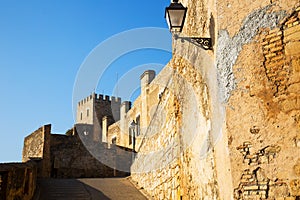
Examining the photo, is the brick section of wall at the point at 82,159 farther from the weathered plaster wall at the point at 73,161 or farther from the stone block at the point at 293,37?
the stone block at the point at 293,37

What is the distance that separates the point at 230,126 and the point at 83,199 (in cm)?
605

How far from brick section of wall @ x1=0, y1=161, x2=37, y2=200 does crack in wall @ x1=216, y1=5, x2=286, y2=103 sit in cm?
390

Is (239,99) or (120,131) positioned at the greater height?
(120,131)

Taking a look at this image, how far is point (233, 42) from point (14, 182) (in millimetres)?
4622

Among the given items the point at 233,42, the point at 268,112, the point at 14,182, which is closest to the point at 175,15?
the point at 233,42

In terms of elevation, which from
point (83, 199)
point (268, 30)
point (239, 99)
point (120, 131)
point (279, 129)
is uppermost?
point (120, 131)

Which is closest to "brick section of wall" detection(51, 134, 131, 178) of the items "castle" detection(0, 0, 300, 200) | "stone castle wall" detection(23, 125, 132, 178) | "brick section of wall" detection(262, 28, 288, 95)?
"stone castle wall" detection(23, 125, 132, 178)

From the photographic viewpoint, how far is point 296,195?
3611 mm

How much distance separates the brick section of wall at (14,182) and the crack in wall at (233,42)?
12.8 feet

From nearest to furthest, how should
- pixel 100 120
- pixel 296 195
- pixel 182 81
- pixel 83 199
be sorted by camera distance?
pixel 296 195 → pixel 182 81 → pixel 83 199 → pixel 100 120

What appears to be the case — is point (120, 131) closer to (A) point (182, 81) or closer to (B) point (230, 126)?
(A) point (182, 81)

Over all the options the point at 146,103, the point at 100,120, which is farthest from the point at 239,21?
the point at 100,120

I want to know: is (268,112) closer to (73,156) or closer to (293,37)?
(293,37)

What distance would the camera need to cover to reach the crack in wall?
13.7ft
